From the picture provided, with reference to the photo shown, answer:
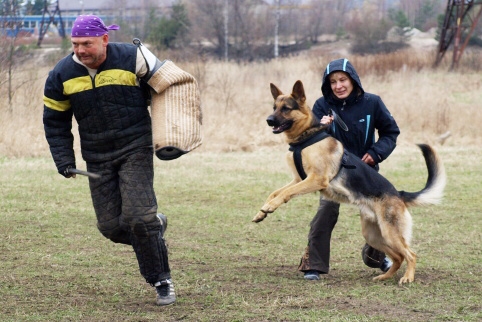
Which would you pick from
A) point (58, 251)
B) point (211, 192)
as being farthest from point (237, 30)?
point (58, 251)

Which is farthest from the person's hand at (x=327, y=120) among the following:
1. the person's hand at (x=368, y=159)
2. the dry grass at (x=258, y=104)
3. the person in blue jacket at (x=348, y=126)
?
the dry grass at (x=258, y=104)

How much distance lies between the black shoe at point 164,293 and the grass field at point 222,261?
0.19 ft

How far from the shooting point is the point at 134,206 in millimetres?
4512

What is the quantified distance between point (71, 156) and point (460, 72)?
1086 inches

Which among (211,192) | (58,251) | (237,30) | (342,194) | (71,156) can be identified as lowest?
(237,30)

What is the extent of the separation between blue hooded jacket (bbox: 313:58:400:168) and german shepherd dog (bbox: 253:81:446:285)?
6.6 inches

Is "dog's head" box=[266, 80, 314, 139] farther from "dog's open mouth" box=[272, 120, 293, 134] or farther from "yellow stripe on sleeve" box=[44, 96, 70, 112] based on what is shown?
"yellow stripe on sleeve" box=[44, 96, 70, 112]

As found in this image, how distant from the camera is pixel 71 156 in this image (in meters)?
4.75

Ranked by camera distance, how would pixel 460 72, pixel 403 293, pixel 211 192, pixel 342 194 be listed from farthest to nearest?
1. pixel 460 72
2. pixel 211 192
3. pixel 342 194
4. pixel 403 293

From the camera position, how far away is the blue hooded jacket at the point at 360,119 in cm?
544

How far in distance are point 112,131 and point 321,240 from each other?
1923mm

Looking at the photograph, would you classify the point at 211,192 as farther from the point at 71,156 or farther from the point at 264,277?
the point at 71,156

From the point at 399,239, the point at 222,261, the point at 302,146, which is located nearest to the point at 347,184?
the point at 302,146

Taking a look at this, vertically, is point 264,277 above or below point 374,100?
below
